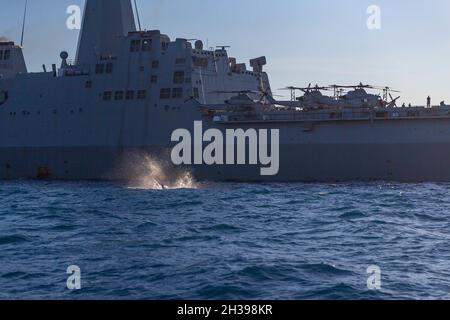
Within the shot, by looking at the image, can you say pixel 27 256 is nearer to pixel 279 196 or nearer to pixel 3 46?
pixel 279 196

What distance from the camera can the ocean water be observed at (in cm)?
1116

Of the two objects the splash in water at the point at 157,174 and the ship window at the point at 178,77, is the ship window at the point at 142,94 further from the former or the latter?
the splash in water at the point at 157,174

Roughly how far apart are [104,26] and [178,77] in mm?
7534

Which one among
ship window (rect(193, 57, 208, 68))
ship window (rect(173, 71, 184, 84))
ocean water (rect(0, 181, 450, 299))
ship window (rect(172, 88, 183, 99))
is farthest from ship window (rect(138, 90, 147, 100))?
ocean water (rect(0, 181, 450, 299))

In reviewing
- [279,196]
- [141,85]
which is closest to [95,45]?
[141,85]

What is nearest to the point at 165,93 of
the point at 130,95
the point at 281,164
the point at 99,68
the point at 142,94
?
the point at 142,94

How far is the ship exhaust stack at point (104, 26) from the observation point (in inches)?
1761

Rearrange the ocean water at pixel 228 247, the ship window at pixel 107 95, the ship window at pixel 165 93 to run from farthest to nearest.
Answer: the ship window at pixel 107 95 < the ship window at pixel 165 93 < the ocean water at pixel 228 247

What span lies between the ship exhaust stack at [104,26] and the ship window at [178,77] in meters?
5.56

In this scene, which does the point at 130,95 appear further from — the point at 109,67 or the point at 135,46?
the point at 135,46

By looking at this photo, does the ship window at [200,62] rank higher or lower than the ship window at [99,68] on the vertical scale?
higher

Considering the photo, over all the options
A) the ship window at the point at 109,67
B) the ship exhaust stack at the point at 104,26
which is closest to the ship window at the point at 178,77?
the ship window at the point at 109,67

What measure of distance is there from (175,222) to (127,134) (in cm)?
2289

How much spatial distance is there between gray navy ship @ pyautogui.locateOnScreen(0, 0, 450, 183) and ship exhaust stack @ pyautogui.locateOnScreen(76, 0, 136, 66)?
0.23 feet
